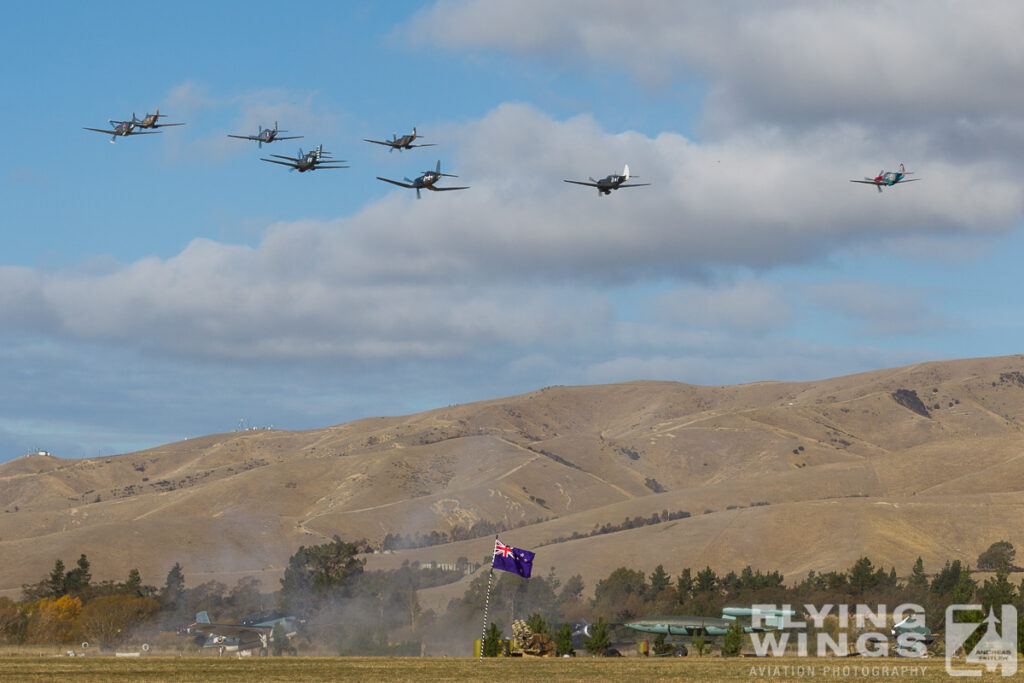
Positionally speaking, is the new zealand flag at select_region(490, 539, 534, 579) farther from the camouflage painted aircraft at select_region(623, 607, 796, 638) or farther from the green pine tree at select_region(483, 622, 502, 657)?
the camouflage painted aircraft at select_region(623, 607, 796, 638)

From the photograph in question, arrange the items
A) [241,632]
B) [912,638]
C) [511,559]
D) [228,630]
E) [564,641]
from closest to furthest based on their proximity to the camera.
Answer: [511,559]
[912,638]
[564,641]
[241,632]
[228,630]

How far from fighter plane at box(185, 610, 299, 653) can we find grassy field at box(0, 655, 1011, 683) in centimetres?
2719

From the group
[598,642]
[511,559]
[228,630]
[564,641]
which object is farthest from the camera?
[228,630]

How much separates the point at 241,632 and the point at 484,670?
48320 millimetres

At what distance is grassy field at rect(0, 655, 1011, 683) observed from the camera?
51.3 m

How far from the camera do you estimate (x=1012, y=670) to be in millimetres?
52625

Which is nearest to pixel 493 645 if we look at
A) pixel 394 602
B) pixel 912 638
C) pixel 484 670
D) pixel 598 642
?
pixel 598 642

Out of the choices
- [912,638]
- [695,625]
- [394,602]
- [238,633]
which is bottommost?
[238,633]

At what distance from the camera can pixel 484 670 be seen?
57812mm

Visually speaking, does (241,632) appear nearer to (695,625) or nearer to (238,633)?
(238,633)

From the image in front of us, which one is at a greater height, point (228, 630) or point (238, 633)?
point (228, 630)

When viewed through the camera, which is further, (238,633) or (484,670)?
(238,633)

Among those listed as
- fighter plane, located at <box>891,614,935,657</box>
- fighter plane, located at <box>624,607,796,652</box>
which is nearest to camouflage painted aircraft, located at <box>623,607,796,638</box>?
fighter plane, located at <box>624,607,796,652</box>

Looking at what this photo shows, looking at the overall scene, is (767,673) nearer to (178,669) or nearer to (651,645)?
(178,669)
